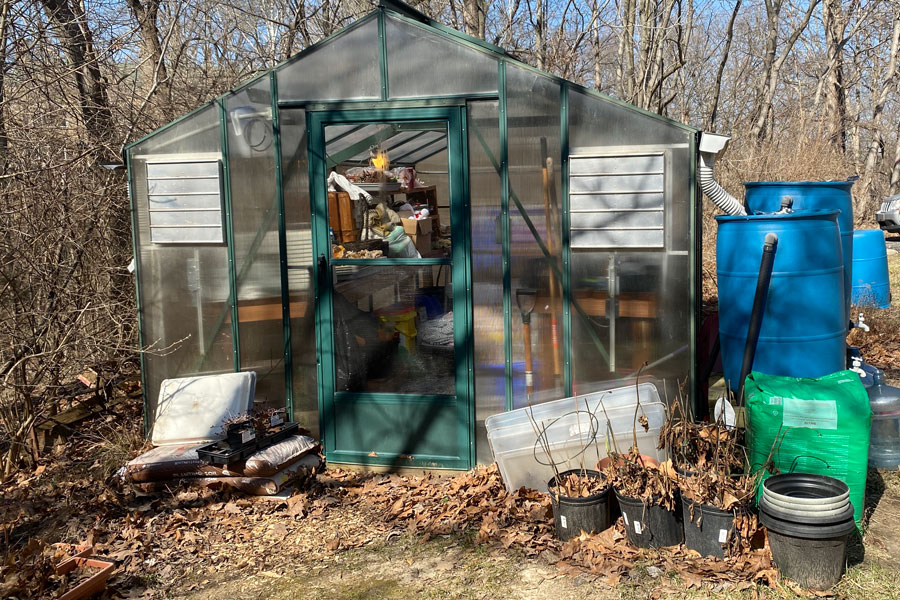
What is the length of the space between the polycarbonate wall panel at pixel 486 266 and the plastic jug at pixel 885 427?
2554 millimetres

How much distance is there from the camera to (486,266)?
555 cm

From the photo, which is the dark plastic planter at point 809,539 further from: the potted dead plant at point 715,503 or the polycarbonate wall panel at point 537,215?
the polycarbonate wall panel at point 537,215

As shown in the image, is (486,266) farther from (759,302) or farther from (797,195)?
(797,195)

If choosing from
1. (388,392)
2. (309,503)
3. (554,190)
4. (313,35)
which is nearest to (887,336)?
(554,190)

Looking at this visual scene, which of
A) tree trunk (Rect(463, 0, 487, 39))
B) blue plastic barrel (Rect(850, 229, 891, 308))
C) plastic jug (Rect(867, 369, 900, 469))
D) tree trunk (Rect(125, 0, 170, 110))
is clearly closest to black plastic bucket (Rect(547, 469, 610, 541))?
plastic jug (Rect(867, 369, 900, 469))

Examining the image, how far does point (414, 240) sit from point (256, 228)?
120cm

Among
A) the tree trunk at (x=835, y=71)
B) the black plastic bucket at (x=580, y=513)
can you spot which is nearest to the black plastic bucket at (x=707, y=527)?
the black plastic bucket at (x=580, y=513)

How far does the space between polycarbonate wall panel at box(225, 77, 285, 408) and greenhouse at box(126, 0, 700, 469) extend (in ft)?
0.05

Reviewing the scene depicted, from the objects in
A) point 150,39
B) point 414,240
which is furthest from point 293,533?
point 150,39

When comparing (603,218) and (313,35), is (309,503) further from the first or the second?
(313,35)

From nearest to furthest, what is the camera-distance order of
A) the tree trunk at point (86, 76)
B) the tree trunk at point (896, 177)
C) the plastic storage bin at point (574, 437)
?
the plastic storage bin at point (574, 437) → the tree trunk at point (86, 76) → the tree trunk at point (896, 177)

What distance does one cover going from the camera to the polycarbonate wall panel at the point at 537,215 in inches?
213

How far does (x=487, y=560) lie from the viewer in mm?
4465

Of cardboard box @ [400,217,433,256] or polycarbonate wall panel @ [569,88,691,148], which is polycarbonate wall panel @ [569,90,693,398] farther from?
cardboard box @ [400,217,433,256]
